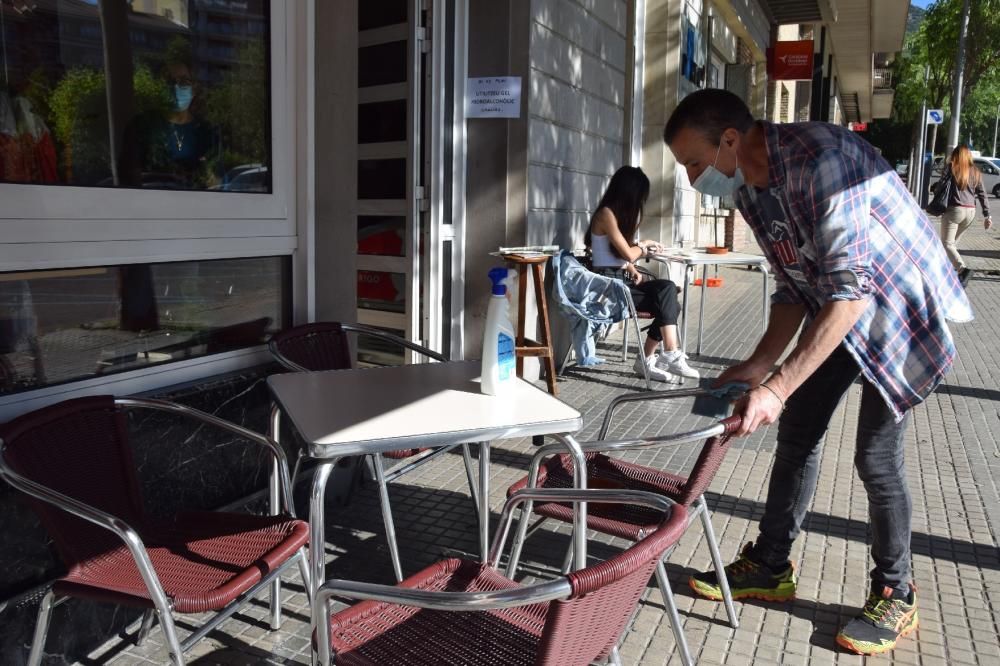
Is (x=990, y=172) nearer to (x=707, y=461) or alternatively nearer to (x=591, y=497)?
(x=707, y=461)

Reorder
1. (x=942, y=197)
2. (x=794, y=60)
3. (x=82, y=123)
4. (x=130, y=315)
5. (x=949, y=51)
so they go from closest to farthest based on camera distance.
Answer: (x=82, y=123) → (x=130, y=315) → (x=942, y=197) → (x=794, y=60) → (x=949, y=51)

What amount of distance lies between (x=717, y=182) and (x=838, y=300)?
0.65 meters

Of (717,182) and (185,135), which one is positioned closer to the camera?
(717,182)

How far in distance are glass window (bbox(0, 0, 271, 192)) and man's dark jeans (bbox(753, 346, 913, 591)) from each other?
2.26 metres

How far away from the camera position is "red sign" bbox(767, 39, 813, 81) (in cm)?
1623

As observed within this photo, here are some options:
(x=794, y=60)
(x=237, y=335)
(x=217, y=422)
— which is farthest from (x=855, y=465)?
(x=794, y=60)

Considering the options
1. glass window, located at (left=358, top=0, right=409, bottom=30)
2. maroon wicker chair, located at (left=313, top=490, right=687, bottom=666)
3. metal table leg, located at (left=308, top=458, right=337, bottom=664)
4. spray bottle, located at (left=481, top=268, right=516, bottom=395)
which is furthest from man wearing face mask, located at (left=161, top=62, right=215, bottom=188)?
glass window, located at (left=358, top=0, right=409, bottom=30)

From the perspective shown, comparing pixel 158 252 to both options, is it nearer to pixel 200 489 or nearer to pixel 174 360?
pixel 174 360

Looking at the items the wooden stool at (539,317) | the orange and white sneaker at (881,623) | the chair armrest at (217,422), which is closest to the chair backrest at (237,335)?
the chair armrest at (217,422)

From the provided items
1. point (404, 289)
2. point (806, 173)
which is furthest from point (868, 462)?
point (404, 289)

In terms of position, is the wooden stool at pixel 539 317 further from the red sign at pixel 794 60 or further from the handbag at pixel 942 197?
the red sign at pixel 794 60

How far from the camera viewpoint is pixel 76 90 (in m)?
2.95

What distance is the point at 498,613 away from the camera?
6.84 ft

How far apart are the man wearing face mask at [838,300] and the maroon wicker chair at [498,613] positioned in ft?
2.60
